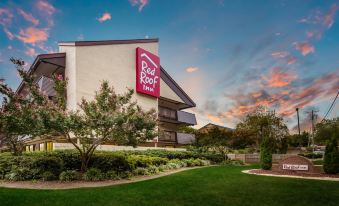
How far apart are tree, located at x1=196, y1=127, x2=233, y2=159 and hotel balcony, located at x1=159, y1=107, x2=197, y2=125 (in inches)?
102

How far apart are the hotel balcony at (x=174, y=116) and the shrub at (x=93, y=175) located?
1882 cm

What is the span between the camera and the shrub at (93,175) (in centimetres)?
1202

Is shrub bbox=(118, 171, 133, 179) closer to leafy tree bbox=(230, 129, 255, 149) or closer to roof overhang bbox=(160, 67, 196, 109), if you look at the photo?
roof overhang bbox=(160, 67, 196, 109)

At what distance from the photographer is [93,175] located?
40.0 ft

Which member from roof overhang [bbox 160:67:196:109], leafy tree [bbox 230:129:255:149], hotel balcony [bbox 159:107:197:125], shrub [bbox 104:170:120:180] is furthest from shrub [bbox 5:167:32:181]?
leafy tree [bbox 230:129:255:149]

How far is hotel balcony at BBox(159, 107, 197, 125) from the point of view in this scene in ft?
104

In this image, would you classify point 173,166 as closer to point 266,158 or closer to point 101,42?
point 266,158

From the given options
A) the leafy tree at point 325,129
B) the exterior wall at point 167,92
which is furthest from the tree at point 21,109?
the leafy tree at point 325,129

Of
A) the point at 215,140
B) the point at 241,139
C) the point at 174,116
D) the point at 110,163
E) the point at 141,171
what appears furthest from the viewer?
the point at 241,139

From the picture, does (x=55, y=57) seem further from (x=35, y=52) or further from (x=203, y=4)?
(x=203, y=4)

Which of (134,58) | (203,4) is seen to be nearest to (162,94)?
(134,58)

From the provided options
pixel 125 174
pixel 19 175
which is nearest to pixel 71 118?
pixel 19 175

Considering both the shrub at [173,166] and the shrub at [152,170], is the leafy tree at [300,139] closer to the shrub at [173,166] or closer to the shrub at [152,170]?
the shrub at [173,166]

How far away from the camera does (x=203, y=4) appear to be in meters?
17.3
